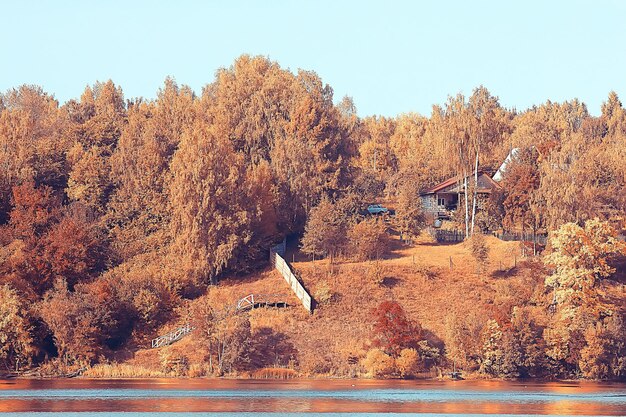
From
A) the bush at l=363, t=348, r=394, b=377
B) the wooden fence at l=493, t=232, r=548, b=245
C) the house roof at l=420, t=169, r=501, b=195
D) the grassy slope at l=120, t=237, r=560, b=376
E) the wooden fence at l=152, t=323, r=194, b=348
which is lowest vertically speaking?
the bush at l=363, t=348, r=394, b=377

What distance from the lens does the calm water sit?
194 feet

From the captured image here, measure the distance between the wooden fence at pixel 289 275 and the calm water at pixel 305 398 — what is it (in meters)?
11.3

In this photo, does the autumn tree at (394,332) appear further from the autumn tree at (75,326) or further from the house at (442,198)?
the house at (442,198)

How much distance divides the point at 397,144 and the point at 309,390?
104 m

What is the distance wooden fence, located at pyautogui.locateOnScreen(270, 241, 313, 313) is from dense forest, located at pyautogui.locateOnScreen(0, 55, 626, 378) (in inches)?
51.4

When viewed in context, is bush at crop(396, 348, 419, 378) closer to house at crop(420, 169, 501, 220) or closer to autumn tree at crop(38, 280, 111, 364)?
autumn tree at crop(38, 280, 111, 364)

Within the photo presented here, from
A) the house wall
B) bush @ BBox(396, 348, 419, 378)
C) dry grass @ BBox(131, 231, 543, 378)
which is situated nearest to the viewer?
bush @ BBox(396, 348, 419, 378)

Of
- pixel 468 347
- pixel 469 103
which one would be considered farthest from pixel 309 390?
pixel 469 103

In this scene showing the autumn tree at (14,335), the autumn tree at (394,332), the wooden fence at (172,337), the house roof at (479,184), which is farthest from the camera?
the house roof at (479,184)

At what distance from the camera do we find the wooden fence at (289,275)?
290 feet

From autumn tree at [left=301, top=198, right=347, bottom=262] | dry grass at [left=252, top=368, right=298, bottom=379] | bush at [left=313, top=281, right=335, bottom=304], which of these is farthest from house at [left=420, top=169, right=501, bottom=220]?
dry grass at [left=252, top=368, right=298, bottom=379]

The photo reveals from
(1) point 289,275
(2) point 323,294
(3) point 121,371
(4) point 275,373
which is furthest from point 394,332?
(3) point 121,371

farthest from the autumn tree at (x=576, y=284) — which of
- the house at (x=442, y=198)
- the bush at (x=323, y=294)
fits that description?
the house at (x=442, y=198)

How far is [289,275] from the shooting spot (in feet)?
306
